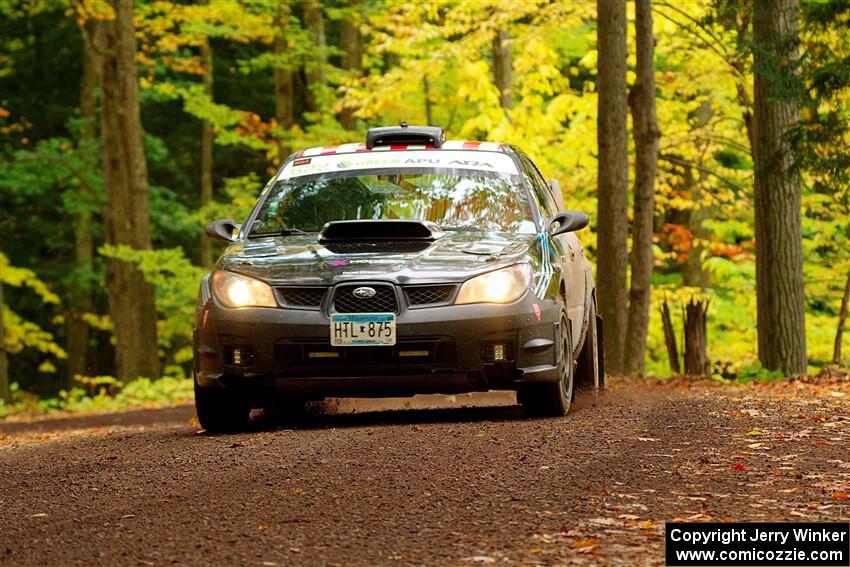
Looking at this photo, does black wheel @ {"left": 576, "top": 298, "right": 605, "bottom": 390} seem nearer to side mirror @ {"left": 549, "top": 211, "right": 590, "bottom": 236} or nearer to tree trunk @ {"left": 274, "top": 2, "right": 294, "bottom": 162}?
side mirror @ {"left": 549, "top": 211, "right": 590, "bottom": 236}

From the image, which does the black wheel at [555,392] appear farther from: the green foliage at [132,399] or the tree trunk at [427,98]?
the tree trunk at [427,98]

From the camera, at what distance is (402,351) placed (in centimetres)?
860

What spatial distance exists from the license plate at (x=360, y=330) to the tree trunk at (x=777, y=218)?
26.8 ft

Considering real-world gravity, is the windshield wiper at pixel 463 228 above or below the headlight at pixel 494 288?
above

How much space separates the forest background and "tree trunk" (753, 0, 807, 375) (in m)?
0.15

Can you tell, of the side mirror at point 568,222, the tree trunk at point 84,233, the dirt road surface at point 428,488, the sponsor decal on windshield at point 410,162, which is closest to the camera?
the dirt road surface at point 428,488

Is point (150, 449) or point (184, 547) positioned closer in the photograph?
point (184, 547)

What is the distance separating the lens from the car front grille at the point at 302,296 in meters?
8.65

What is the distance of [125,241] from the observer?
84.5ft

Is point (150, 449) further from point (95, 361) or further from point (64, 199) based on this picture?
point (95, 361)

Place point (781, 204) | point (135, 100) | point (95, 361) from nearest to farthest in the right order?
1. point (781, 204)
2. point (135, 100)
3. point (95, 361)

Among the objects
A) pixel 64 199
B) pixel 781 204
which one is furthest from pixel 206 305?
pixel 64 199

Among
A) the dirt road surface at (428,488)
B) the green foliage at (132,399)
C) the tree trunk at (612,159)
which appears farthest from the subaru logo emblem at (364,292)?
the green foliage at (132,399)

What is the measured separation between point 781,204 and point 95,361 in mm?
31069
